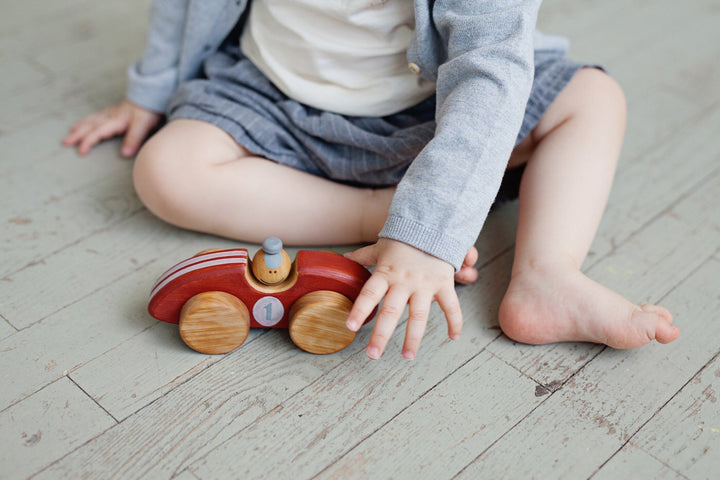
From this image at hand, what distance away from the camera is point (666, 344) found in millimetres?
759

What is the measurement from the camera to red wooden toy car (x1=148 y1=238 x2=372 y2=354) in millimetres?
680

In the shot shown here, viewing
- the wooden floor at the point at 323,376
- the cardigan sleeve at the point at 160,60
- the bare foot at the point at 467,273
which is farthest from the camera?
the cardigan sleeve at the point at 160,60

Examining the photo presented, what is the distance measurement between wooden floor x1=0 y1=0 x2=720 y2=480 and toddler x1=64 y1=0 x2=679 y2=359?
5cm

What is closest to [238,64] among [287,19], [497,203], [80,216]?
[287,19]

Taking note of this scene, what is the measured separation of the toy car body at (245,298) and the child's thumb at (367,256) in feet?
0.05

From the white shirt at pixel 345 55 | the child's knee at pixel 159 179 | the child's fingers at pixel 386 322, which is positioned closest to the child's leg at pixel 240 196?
the child's knee at pixel 159 179

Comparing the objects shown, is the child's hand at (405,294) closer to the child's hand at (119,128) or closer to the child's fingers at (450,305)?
the child's fingers at (450,305)

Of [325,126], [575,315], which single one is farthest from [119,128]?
[575,315]

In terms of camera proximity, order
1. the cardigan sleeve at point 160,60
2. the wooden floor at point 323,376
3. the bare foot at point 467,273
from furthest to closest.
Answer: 1. the cardigan sleeve at point 160,60
2. the bare foot at point 467,273
3. the wooden floor at point 323,376

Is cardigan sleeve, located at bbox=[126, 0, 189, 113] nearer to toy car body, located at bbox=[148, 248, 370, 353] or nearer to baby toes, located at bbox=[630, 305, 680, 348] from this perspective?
toy car body, located at bbox=[148, 248, 370, 353]

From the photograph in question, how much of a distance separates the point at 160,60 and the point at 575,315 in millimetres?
648

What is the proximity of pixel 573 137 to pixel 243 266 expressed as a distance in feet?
1.37

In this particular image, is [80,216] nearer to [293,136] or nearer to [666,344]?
[293,136]

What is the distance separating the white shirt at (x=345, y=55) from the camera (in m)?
0.83
